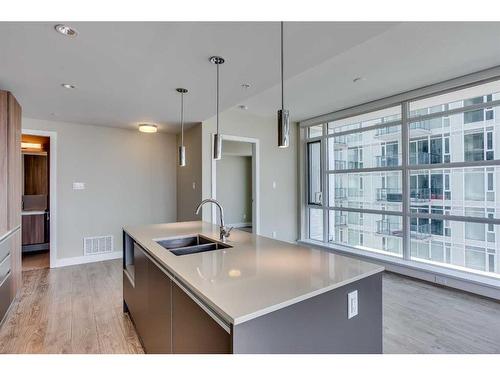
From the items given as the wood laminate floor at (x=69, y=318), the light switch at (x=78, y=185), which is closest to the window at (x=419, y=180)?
the wood laminate floor at (x=69, y=318)

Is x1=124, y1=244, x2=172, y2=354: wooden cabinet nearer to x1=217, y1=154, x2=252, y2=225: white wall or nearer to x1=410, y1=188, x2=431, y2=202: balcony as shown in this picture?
x1=410, y1=188, x2=431, y2=202: balcony

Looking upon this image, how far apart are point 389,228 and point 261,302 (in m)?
3.85

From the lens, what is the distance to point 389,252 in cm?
426

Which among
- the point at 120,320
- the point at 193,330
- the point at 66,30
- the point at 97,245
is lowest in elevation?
the point at 120,320

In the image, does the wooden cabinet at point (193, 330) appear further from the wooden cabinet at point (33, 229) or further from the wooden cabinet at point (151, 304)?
the wooden cabinet at point (33, 229)

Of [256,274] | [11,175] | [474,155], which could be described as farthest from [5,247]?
[474,155]

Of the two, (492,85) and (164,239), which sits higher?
(492,85)

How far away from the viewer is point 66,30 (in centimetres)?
182

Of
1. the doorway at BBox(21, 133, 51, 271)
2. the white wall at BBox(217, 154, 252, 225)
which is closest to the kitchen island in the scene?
the doorway at BBox(21, 133, 51, 271)

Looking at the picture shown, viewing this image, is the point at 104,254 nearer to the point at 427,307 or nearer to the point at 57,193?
the point at 57,193

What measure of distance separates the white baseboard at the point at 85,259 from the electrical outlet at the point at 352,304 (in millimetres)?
4531

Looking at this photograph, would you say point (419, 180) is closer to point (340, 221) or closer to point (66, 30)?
point (340, 221)
